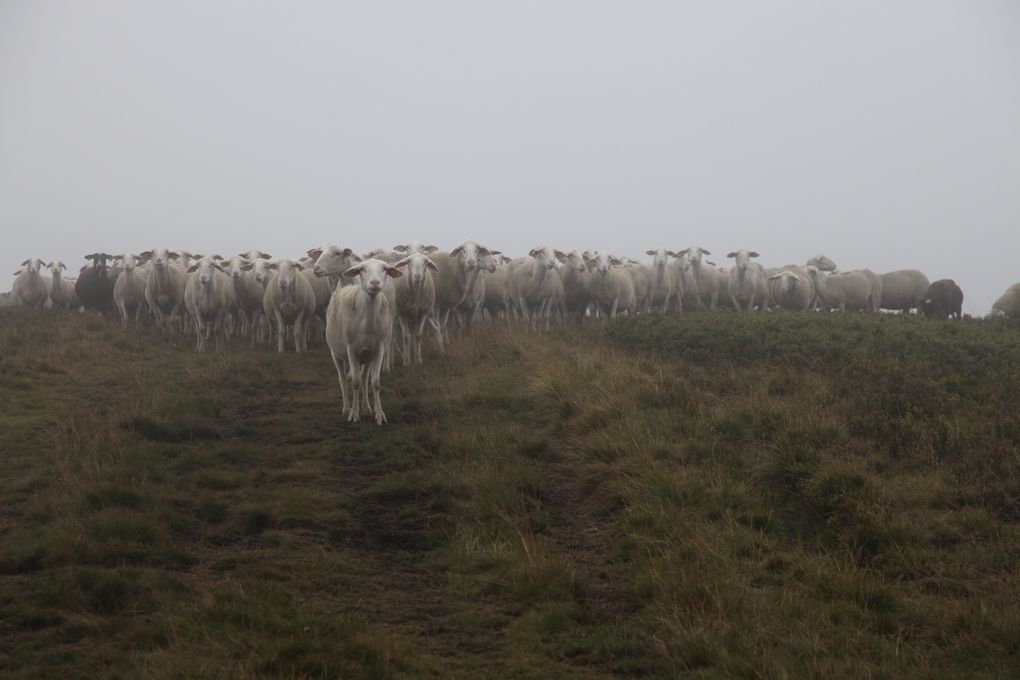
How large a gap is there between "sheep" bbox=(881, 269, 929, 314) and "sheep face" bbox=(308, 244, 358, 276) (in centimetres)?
2315

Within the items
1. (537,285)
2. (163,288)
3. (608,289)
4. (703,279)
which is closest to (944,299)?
(703,279)

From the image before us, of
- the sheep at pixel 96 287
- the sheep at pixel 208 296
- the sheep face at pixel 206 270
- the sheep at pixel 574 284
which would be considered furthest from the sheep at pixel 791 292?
the sheep at pixel 96 287

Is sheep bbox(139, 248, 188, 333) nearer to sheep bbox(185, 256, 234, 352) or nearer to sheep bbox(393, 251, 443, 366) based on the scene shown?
sheep bbox(185, 256, 234, 352)

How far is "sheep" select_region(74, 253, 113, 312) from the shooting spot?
2744 centimetres

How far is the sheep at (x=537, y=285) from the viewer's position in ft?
77.7

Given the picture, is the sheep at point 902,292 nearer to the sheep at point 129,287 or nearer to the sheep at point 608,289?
the sheep at point 608,289

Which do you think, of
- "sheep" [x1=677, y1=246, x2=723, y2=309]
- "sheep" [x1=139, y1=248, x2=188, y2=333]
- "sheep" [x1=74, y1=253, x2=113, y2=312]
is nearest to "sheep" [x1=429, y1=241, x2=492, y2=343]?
"sheep" [x1=139, y1=248, x2=188, y2=333]

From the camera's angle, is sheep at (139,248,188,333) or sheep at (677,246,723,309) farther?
sheep at (677,246,723,309)

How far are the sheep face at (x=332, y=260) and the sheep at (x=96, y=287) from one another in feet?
39.3

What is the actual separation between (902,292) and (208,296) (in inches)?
999

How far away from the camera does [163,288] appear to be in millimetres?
23000

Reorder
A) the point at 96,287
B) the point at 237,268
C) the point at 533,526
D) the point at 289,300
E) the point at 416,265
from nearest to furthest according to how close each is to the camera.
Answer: the point at 533,526
the point at 416,265
the point at 289,300
the point at 237,268
the point at 96,287

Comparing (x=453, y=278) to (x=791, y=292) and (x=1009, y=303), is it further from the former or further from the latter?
(x=1009, y=303)

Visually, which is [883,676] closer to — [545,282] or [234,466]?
[234,466]
